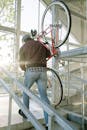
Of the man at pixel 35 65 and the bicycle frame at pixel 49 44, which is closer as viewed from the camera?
the man at pixel 35 65

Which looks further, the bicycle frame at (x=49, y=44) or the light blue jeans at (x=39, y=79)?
the bicycle frame at (x=49, y=44)

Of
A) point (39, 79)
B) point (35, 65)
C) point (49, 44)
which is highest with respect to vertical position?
point (49, 44)

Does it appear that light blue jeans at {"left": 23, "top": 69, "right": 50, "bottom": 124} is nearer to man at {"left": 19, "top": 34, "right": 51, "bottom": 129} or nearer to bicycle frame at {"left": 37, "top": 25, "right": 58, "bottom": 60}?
man at {"left": 19, "top": 34, "right": 51, "bottom": 129}

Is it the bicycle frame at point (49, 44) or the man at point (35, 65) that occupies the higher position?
the bicycle frame at point (49, 44)

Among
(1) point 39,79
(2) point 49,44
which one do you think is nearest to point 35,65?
(1) point 39,79

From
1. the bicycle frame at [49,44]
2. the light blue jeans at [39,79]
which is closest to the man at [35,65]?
the light blue jeans at [39,79]

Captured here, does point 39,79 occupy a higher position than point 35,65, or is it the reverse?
point 35,65

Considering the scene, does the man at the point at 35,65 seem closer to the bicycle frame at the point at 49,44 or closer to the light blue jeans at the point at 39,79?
the light blue jeans at the point at 39,79

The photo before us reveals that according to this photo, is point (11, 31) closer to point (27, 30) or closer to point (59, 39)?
point (27, 30)

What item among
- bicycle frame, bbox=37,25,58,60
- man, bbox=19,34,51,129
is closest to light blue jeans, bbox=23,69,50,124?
man, bbox=19,34,51,129

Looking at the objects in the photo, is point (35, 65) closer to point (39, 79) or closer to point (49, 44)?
point (39, 79)

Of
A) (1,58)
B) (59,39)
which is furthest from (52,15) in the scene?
→ (59,39)

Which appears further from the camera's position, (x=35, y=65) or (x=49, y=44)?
(x=49, y=44)

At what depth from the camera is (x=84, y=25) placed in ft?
25.7
